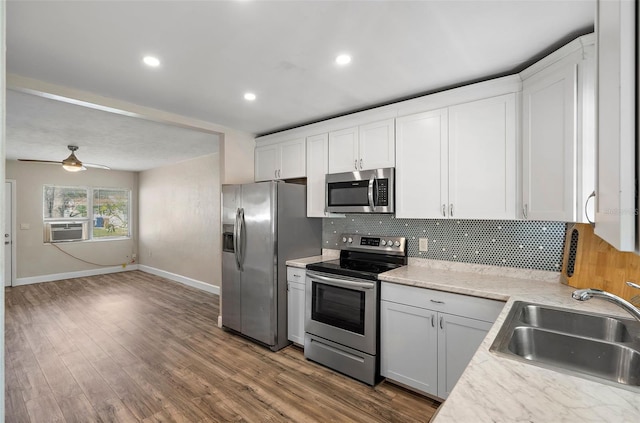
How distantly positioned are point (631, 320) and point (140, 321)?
478cm

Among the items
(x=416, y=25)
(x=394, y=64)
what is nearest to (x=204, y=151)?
(x=394, y=64)

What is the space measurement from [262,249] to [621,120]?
3.02 m

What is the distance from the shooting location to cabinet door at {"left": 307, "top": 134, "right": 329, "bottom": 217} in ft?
11.0

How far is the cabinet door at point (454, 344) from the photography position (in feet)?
6.91

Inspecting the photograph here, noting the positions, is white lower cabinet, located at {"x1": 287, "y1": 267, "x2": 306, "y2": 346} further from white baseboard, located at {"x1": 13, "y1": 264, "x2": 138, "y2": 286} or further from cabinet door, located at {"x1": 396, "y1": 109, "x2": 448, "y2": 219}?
white baseboard, located at {"x1": 13, "y1": 264, "x2": 138, "y2": 286}

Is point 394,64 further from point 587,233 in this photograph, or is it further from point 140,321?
point 140,321

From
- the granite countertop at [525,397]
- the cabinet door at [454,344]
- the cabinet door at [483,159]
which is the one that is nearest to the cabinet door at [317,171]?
the cabinet door at [483,159]

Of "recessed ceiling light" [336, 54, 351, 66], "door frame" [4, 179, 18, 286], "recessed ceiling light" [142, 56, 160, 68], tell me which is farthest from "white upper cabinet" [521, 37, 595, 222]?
"door frame" [4, 179, 18, 286]

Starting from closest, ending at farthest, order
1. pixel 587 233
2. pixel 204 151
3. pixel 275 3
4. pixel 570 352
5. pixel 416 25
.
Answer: pixel 570 352
pixel 275 3
pixel 416 25
pixel 587 233
pixel 204 151

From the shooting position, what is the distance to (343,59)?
2.12m

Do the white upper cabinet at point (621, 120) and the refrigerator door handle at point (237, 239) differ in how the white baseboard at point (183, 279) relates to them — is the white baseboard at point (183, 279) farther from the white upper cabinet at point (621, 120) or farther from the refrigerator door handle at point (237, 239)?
the white upper cabinet at point (621, 120)

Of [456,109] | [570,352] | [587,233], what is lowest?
[570,352]

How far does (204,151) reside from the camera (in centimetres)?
529

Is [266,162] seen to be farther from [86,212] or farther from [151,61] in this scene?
[86,212]
